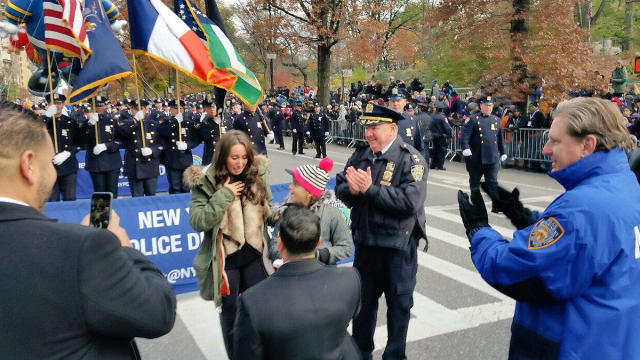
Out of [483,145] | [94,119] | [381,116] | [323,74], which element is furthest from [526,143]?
[323,74]

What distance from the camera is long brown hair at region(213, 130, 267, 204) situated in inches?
140

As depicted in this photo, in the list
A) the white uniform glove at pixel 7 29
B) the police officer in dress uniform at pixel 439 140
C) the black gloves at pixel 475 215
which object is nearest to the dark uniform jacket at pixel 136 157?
the white uniform glove at pixel 7 29

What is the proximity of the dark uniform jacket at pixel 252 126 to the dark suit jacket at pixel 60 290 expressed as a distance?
32.6ft

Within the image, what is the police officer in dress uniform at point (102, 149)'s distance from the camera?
9.40m

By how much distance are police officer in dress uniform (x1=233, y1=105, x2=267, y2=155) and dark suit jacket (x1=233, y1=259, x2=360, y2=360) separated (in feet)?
30.5

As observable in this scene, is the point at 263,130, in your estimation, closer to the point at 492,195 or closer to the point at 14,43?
the point at 14,43

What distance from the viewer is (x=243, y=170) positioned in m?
3.63

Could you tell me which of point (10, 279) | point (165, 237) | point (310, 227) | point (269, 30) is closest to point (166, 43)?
point (165, 237)

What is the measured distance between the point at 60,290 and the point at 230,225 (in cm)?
204

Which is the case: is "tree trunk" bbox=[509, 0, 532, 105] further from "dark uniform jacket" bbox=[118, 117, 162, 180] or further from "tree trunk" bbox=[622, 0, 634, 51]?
"tree trunk" bbox=[622, 0, 634, 51]

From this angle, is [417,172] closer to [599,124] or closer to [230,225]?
[230,225]

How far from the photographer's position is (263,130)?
11891 mm

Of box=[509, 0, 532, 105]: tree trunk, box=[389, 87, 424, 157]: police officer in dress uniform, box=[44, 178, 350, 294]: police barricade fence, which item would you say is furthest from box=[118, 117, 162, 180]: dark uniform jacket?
box=[509, 0, 532, 105]: tree trunk

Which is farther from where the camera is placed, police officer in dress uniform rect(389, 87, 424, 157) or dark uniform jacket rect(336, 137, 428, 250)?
police officer in dress uniform rect(389, 87, 424, 157)
